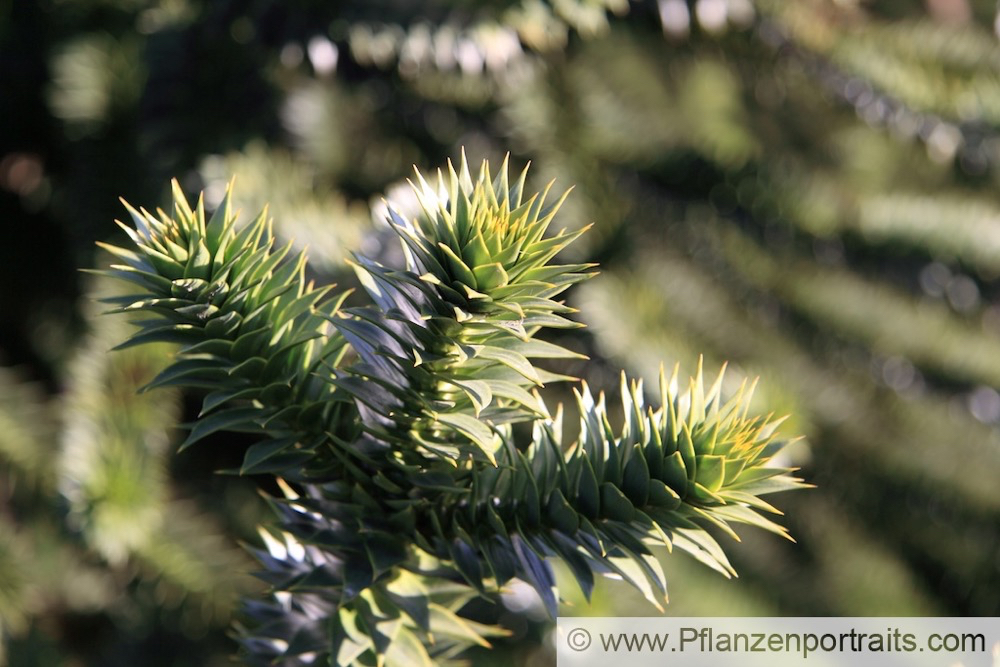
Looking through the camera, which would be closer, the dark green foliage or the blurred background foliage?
the dark green foliage

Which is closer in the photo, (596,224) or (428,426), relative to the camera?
(428,426)

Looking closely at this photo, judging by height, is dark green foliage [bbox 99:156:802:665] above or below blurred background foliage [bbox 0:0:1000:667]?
below

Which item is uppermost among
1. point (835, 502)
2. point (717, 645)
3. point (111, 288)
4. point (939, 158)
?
point (939, 158)

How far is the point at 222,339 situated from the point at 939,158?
3.88ft

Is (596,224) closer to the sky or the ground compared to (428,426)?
closer to the sky

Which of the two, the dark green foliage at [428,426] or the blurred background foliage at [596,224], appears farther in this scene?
the blurred background foliage at [596,224]

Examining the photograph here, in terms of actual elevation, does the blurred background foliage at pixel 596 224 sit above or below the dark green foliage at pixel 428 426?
above

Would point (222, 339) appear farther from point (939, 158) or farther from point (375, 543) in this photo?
point (939, 158)

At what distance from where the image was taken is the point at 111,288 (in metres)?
1.03

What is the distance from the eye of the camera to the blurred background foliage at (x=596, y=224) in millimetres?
975

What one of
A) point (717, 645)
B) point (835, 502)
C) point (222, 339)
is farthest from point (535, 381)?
point (835, 502)

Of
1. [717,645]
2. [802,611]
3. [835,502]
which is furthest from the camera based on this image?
[835,502]

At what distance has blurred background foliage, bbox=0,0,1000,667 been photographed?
0.98 meters

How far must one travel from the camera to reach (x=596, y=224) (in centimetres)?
105
